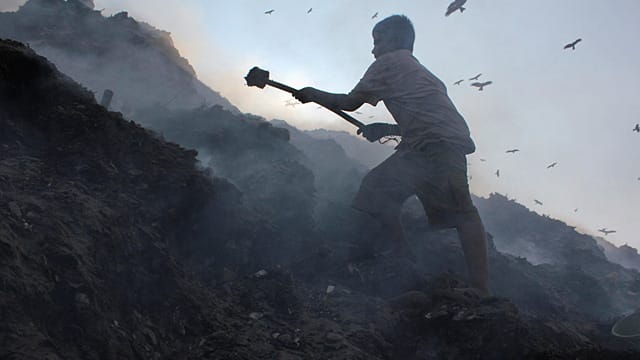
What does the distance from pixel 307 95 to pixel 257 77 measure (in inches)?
22.5

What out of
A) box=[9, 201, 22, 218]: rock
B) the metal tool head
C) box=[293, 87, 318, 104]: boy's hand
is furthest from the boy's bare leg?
box=[9, 201, 22, 218]: rock

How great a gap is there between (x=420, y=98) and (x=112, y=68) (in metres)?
10.4

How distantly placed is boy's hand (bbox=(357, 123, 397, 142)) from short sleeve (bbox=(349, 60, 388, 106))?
50 centimetres

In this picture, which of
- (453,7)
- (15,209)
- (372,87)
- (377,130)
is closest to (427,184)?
(377,130)

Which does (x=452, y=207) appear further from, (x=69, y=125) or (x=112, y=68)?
(x=112, y=68)

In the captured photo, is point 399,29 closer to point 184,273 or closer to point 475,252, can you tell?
point 475,252

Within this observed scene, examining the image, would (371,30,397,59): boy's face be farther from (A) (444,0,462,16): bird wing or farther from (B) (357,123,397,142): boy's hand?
(A) (444,0,462,16): bird wing

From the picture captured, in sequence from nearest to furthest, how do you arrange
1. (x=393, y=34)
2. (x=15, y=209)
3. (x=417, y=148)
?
(x=15, y=209) → (x=417, y=148) → (x=393, y=34)

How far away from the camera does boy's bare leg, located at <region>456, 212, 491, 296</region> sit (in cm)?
401

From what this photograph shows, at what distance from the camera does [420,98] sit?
13.8ft

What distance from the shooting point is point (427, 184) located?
422 centimetres

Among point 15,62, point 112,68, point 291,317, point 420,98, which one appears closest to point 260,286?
point 291,317

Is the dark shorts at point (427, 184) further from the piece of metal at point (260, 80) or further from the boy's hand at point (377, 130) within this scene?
the piece of metal at point (260, 80)

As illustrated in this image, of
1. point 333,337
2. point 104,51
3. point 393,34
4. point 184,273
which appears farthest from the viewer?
point 104,51
